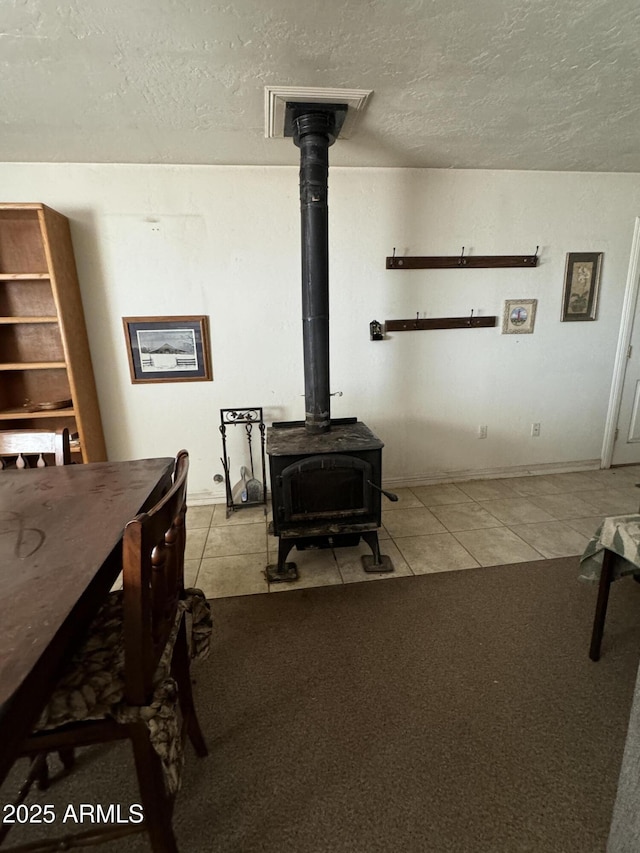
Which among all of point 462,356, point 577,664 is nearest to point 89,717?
point 577,664

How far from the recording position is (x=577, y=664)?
1.54 metres

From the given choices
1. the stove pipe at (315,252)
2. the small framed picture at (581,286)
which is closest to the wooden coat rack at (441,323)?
the small framed picture at (581,286)

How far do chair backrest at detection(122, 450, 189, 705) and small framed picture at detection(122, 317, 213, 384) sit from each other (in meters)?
1.96

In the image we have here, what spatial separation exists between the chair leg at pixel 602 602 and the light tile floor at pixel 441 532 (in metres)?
0.67

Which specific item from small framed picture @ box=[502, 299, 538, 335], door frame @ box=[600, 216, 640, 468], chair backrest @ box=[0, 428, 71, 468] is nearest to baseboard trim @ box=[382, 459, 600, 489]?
door frame @ box=[600, 216, 640, 468]

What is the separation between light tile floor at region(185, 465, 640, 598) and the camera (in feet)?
7.13

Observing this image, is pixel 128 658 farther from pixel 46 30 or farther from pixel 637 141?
pixel 637 141

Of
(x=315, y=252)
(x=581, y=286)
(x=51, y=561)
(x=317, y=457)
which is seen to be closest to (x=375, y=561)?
(x=317, y=457)

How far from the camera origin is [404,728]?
4.31ft

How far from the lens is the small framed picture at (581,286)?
304 centimetres

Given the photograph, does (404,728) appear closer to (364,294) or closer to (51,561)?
(51,561)

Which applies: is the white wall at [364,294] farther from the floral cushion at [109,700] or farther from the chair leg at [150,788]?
the chair leg at [150,788]

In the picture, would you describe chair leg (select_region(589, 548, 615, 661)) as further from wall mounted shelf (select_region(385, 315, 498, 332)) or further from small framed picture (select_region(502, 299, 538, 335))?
small framed picture (select_region(502, 299, 538, 335))

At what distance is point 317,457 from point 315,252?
1.12m
